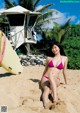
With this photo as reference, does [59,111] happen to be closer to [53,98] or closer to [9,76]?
[53,98]

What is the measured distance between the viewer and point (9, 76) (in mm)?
10797

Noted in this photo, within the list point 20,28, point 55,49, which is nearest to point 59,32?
point 20,28

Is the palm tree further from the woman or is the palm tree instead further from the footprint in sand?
the footprint in sand

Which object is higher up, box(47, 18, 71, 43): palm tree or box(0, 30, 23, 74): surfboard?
box(0, 30, 23, 74): surfboard

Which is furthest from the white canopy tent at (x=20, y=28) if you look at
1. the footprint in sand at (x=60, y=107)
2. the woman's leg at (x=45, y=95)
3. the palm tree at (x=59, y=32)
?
the footprint in sand at (x=60, y=107)

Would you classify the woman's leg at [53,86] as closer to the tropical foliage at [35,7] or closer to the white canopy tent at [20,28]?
the white canopy tent at [20,28]

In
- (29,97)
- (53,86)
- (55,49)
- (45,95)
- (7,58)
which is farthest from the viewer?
(7,58)

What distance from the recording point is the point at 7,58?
10859 millimetres

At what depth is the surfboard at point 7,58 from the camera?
10.7 metres

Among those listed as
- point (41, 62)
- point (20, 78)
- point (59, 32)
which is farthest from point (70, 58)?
point (20, 78)

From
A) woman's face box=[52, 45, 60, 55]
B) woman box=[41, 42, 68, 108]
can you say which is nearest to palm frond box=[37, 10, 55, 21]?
woman box=[41, 42, 68, 108]

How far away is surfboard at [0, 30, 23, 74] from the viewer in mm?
10680

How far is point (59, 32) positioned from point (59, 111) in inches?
723

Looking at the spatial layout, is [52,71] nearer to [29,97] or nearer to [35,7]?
[29,97]
